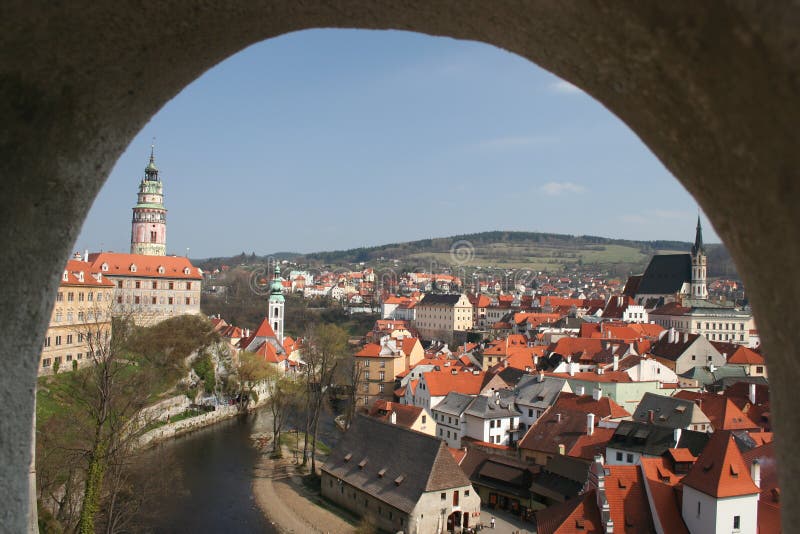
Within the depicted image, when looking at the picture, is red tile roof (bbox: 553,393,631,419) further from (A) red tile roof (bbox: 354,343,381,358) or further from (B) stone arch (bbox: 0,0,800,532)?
(B) stone arch (bbox: 0,0,800,532)

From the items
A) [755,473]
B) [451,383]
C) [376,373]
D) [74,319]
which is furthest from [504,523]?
[74,319]

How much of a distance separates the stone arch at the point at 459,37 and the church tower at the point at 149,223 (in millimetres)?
55199

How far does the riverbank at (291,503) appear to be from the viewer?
62.7 feet

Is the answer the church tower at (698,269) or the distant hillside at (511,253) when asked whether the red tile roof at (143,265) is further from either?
the distant hillside at (511,253)

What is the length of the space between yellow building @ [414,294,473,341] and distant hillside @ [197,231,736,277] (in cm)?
7971

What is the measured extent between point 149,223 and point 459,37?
5640 centimetres

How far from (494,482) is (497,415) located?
5726 millimetres

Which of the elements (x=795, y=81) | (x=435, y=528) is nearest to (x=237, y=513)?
(x=435, y=528)

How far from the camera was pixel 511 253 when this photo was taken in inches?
7121

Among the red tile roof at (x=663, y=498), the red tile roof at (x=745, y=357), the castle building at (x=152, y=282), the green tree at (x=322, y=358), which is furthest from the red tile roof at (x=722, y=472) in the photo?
the castle building at (x=152, y=282)

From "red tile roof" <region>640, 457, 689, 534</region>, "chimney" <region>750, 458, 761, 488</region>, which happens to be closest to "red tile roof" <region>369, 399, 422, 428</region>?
"red tile roof" <region>640, 457, 689, 534</region>

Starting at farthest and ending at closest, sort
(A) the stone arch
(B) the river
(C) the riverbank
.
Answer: (C) the riverbank < (B) the river < (A) the stone arch

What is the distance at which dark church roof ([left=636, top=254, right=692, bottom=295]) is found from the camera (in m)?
69.3

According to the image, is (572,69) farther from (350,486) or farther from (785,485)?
(350,486)
